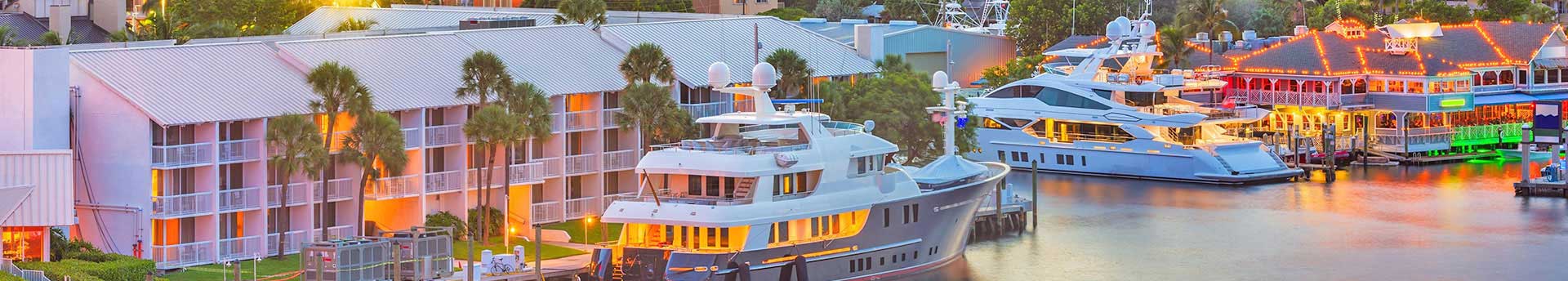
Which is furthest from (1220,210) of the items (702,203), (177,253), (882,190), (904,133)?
(177,253)

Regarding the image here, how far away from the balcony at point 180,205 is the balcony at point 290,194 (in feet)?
6.22

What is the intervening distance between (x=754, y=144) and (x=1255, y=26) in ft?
269

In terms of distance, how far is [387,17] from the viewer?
321ft

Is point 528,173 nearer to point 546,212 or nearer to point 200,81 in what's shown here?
point 546,212

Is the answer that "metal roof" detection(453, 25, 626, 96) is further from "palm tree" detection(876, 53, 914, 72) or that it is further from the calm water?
"palm tree" detection(876, 53, 914, 72)

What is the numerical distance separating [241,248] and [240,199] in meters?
1.13

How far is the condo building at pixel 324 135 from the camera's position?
54719 millimetres

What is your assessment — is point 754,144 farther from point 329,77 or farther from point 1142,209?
point 1142,209

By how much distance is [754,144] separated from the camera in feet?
186

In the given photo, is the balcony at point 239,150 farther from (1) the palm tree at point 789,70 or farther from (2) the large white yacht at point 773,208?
(1) the palm tree at point 789,70

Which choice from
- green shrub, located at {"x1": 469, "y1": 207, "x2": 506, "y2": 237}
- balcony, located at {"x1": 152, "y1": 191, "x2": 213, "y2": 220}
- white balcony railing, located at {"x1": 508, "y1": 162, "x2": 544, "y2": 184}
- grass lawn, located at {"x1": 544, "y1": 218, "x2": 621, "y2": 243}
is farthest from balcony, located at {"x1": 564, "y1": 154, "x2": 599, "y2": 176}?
balcony, located at {"x1": 152, "y1": 191, "x2": 213, "y2": 220}

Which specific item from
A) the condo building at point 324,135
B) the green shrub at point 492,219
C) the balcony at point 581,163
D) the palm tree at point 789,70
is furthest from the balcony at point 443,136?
the palm tree at point 789,70

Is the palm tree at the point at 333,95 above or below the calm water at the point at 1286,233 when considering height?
above

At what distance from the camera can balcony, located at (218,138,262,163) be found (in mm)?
55875
